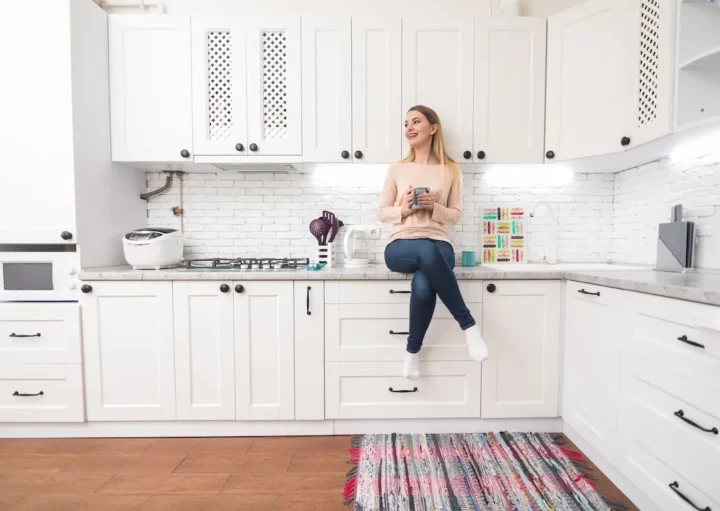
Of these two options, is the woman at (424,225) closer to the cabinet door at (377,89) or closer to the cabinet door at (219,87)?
the cabinet door at (377,89)

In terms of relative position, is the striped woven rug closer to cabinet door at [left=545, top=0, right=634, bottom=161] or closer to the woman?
the woman

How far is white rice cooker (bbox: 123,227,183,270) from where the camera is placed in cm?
194

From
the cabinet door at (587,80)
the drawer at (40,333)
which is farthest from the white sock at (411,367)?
the drawer at (40,333)

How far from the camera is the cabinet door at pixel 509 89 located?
2.05 meters

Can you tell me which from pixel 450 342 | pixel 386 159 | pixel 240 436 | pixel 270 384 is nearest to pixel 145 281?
pixel 270 384

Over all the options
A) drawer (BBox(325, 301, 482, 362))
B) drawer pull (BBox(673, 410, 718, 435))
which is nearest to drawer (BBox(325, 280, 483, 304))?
drawer (BBox(325, 301, 482, 362))

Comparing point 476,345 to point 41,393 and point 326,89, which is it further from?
point 41,393

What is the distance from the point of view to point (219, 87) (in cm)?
207

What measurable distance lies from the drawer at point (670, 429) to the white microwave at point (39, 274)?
2.59 meters

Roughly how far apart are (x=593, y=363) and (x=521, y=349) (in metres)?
0.34

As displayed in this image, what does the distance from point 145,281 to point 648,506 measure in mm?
2402

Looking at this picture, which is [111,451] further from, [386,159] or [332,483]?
[386,159]

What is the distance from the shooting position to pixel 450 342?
74.2 inches

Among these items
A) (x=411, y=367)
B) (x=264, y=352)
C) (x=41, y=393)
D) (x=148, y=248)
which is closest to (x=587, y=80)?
(x=411, y=367)
